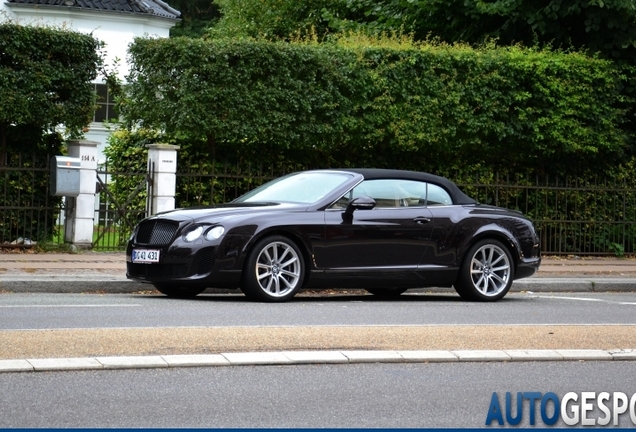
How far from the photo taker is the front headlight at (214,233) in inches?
523

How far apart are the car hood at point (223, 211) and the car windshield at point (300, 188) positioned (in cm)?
37

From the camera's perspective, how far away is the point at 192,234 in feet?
43.9

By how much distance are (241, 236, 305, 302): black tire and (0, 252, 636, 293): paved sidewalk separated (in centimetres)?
275

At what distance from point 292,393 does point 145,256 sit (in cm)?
633

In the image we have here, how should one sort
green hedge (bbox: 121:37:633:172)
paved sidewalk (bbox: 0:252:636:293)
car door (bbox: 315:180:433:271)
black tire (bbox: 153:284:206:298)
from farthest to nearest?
green hedge (bbox: 121:37:633:172), paved sidewalk (bbox: 0:252:636:293), black tire (bbox: 153:284:206:298), car door (bbox: 315:180:433:271)

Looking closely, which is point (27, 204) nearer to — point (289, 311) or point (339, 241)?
point (339, 241)

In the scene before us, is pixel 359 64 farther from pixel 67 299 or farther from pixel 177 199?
pixel 67 299

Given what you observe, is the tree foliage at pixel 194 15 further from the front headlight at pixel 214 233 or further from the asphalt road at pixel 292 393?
the asphalt road at pixel 292 393

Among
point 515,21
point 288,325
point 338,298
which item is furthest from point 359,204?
point 515,21

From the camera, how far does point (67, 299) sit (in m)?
13.8

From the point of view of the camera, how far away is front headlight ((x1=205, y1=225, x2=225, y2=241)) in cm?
1328

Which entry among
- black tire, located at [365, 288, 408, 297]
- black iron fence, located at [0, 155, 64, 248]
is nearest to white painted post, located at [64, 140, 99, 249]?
black iron fence, located at [0, 155, 64, 248]

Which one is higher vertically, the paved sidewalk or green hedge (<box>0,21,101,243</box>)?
green hedge (<box>0,21,101,243</box>)
